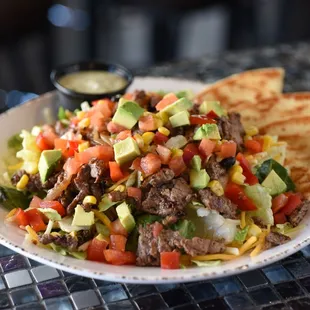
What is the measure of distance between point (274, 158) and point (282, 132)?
0.44 m

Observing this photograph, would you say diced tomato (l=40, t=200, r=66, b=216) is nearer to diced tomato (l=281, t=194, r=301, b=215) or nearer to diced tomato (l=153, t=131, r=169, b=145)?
diced tomato (l=153, t=131, r=169, b=145)

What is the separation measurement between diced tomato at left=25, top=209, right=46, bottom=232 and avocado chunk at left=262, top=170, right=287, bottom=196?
3.50 feet

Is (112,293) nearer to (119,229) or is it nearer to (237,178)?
(119,229)

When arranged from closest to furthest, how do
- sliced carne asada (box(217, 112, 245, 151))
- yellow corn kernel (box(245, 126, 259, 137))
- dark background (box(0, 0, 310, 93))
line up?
sliced carne asada (box(217, 112, 245, 151))
yellow corn kernel (box(245, 126, 259, 137))
dark background (box(0, 0, 310, 93))

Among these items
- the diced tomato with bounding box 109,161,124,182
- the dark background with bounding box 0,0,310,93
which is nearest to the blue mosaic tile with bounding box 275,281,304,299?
the diced tomato with bounding box 109,161,124,182

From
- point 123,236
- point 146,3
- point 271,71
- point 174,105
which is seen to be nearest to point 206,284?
point 123,236

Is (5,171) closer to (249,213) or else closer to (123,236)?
(123,236)

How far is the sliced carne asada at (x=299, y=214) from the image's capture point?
3037 millimetres

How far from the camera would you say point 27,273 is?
2.88 meters

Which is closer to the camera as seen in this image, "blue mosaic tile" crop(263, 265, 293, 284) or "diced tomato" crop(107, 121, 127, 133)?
"blue mosaic tile" crop(263, 265, 293, 284)

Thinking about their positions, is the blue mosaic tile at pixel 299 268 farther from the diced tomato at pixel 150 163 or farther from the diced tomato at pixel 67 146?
the diced tomato at pixel 67 146

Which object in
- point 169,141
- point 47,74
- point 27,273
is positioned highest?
point 169,141

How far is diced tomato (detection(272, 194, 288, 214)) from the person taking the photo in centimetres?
311

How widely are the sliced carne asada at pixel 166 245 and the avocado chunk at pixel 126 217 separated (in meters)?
0.06
